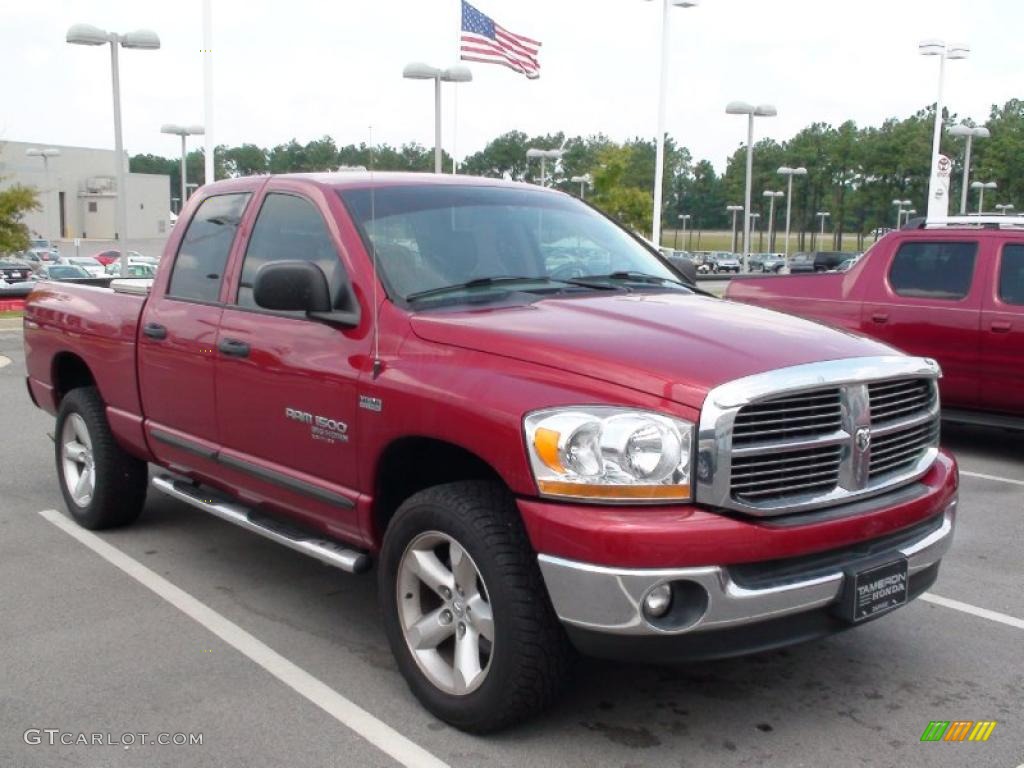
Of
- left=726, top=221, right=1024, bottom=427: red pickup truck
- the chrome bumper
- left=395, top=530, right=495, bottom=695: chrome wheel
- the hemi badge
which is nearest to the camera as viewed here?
the chrome bumper

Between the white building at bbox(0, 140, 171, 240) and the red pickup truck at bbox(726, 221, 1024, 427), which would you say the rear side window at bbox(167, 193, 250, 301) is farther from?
the white building at bbox(0, 140, 171, 240)

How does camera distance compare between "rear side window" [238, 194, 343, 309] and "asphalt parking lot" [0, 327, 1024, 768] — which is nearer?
"asphalt parking lot" [0, 327, 1024, 768]

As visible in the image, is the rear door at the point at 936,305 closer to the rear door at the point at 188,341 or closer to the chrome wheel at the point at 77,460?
the rear door at the point at 188,341

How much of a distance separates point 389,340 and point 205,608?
1.79 metres

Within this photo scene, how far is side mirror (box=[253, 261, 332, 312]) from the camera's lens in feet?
13.7

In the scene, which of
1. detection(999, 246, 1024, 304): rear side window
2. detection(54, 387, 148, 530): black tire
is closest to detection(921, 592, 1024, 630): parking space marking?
detection(999, 246, 1024, 304): rear side window

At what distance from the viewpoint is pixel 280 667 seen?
436cm

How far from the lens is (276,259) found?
4848mm

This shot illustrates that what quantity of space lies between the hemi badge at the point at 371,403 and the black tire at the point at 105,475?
254 centimetres

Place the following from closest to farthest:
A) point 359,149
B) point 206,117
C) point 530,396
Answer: point 530,396, point 359,149, point 206,117

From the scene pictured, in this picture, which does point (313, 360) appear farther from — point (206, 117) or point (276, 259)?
point (206, 117)

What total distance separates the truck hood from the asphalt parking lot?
4.15ft

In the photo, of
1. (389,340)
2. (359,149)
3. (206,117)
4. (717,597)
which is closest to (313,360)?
(389,340)

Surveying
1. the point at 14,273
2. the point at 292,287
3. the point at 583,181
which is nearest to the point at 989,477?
the point at 292,287
